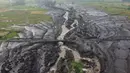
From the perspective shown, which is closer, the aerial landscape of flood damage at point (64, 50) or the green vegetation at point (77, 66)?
the green vegetation at point (77, 66)

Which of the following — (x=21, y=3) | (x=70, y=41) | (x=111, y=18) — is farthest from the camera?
(x=21, y=3)

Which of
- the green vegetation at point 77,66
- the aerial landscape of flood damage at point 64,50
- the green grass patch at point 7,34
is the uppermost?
the green vegetation at point 77,66

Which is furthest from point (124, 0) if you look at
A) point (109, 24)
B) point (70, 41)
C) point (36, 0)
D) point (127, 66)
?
point (127, 66)

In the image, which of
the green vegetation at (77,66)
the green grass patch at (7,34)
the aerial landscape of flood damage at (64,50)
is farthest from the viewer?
the green grass patch at (7,34)

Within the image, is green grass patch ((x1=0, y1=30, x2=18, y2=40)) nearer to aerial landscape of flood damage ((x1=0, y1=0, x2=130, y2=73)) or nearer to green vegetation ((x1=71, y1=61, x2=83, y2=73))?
aerial landscape of flood damage ((x1=0, y1=0, x2=130, y2=73))

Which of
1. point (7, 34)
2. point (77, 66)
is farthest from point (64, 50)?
point (7, 34)

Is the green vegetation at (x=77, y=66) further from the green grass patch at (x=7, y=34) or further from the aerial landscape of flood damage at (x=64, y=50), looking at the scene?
the green grass patch at (x=7, y=34)

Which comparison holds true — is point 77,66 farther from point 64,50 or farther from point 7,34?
point 7,34

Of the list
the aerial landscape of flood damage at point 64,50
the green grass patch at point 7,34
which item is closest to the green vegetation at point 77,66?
the aerial landscape of flood damage at point 64,50

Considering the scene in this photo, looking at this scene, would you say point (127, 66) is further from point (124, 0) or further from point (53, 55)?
point (124, 0)

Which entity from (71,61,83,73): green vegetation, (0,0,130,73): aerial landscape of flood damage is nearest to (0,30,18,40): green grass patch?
(0,0,130,73): aerial landscape of flood damage

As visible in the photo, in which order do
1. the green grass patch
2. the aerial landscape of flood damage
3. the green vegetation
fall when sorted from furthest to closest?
the green grass patch
the aerial landscape of flood damage
the green vegetation
